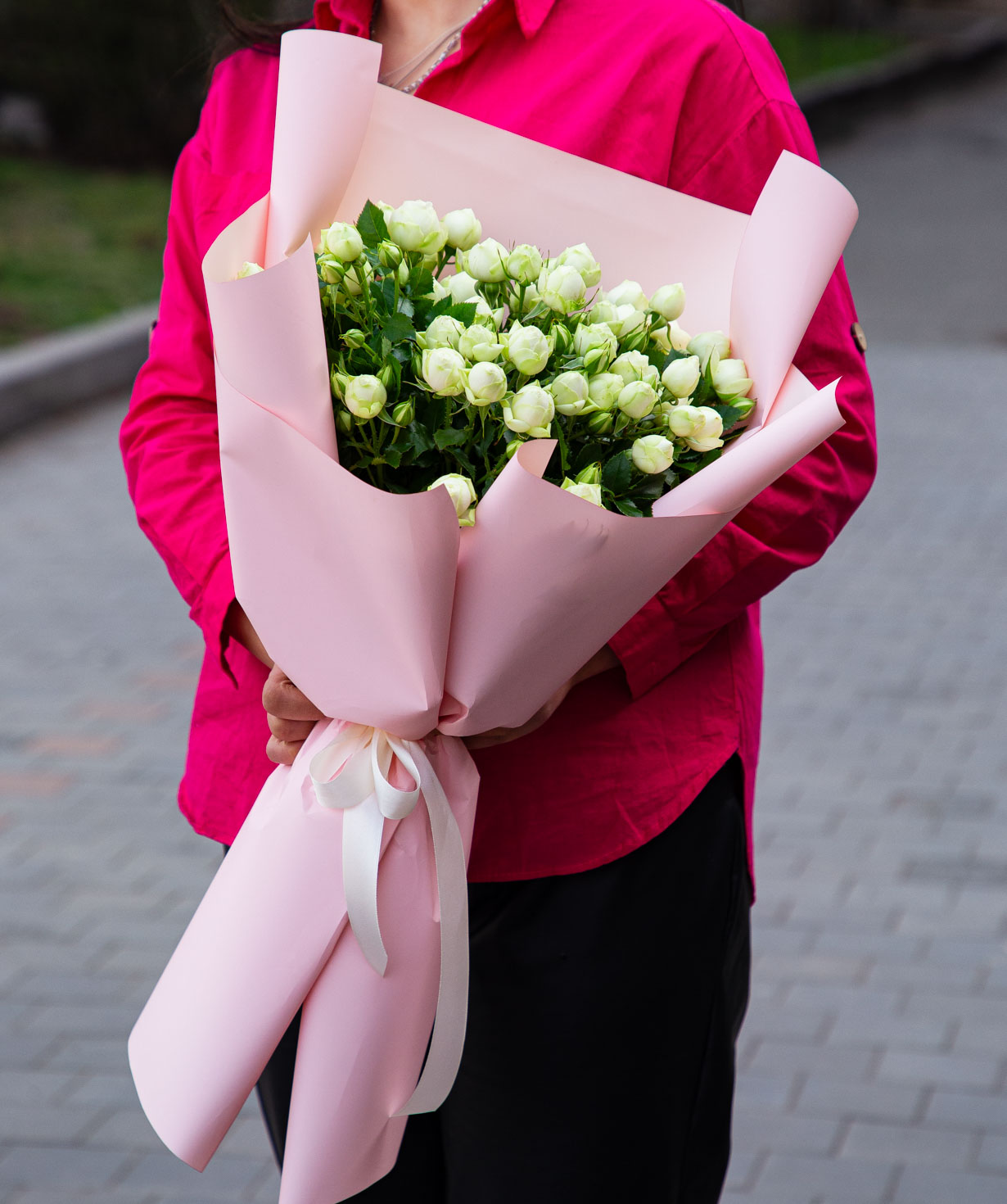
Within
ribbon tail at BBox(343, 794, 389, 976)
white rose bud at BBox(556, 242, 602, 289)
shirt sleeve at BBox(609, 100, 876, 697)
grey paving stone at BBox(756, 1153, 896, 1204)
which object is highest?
white rose bud at BBox(556, 242, 602, 289)

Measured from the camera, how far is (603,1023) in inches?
63.9

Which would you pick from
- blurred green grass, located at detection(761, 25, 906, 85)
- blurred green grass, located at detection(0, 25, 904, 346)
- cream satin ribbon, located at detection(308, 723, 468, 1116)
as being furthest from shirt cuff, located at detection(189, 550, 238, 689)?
blurred green grass, located at detection(761, 25, 906, 85)

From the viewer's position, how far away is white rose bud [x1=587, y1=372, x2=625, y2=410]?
1267mm

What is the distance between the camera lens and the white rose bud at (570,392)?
1254 millimetres

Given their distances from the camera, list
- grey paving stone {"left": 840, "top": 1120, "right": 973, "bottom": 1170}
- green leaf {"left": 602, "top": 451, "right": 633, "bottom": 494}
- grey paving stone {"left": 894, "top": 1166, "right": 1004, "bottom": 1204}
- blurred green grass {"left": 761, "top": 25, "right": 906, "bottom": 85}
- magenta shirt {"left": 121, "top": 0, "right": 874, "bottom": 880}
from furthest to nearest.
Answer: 1. blurred green grass {"left": 761, "top": 25, "right": 906, "bottom": 85}
2. grey paving stone {"left": 840, "top": 1120, "right": 973, "bottom": 1170}
3. grey paving stone {"left": 894, "top": 1166, "right": 1004, "bottom": 1204}
4. magenta shirt {"left": 121, "top": 0, "right": 874, "bottom": 880}
5. green leaf {"left": 602, "top": 451, "right": 633, "bottom": 494}

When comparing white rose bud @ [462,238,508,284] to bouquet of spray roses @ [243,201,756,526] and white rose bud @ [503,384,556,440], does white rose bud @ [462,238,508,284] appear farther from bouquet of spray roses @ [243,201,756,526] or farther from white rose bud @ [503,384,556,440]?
white rose bud @ [503,384,556,440]

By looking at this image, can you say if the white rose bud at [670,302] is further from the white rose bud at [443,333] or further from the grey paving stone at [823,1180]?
the grey paving stone at [823,1180]

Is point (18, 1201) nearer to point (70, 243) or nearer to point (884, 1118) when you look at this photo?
point (884, 1118)

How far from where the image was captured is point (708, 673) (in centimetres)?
165

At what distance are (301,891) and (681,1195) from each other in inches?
25.5

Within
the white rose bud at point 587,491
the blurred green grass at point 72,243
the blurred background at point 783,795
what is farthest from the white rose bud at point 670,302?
the blurred green grass at point 72,243

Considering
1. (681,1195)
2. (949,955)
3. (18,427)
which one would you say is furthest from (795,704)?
(18,427)

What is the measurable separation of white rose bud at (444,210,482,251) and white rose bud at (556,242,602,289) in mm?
82

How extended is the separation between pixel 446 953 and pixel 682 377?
571 mm
